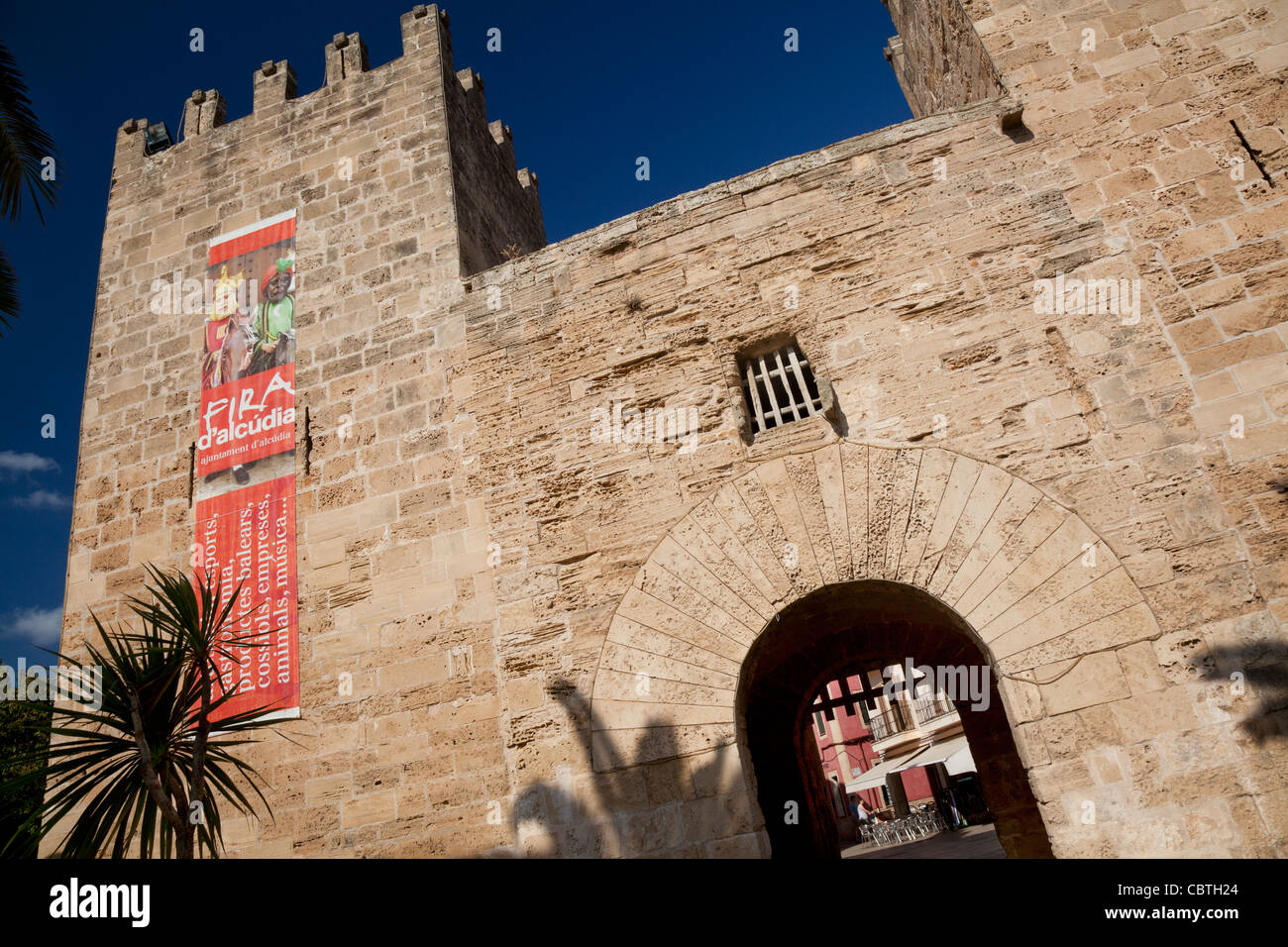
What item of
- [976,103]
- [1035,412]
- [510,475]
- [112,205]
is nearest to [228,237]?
[112,205]

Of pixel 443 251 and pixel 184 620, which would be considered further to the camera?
pixel 443 251

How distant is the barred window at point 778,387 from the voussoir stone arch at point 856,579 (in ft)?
1.37

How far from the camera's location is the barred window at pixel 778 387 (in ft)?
15.9

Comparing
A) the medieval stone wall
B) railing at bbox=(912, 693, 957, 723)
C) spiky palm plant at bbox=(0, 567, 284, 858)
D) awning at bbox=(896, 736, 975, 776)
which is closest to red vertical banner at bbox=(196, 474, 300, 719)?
spiky palm plant at bbox=(0, 567, 284, 858)

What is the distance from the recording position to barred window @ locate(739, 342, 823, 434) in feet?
15.9

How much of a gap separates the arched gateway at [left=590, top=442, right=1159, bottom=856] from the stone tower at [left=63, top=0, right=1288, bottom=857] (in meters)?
0.02

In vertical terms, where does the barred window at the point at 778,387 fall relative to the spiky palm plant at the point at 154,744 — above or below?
above

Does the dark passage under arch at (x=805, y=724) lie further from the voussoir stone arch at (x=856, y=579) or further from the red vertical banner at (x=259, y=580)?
the red vertical banner at (x=259, y=580)

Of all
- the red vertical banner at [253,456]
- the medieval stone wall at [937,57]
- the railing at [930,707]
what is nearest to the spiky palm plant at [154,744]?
the red vertical banner at [253,456]

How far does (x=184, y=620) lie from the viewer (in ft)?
12.7

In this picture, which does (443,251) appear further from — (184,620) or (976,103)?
(976,103)

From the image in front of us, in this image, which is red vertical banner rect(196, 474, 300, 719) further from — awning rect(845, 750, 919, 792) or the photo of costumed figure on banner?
awning rect(845, 750, 919, 792)
